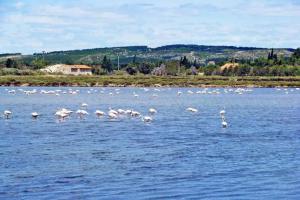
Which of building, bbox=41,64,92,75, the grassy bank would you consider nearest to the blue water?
the grassy bank

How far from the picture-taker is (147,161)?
85.3 feet

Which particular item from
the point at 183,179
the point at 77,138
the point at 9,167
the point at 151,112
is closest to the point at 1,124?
the point at 77,138

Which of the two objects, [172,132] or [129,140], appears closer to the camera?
[129,140]

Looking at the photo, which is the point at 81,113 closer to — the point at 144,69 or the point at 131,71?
the point at 131,71

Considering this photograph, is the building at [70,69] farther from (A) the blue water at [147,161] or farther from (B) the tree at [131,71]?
(A) the blue water at [147,161]

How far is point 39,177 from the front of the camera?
22.2 meters

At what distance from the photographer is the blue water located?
20469 millimetres

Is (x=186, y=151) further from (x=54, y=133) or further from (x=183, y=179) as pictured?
(x=54, y=133)

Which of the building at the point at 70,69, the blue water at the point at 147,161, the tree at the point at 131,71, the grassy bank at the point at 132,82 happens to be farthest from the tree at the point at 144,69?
the blue water at the point at 147,161

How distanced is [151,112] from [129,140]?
2036cm

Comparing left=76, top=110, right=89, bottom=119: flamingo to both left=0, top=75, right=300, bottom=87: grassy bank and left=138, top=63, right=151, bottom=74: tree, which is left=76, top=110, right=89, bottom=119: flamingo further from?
left=138, top=63, right=151, bottom=74: tree

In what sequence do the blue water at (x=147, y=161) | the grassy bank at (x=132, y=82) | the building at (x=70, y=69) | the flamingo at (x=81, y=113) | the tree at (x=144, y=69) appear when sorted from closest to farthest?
the blue water at (x=147, y=161) < the flamingo at (x=81, y=113) < the grassy bank at (x=132, y=82) < the building at (x=70, y=69) < the tree at (x=144, y=69)

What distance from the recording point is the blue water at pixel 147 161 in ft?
67.2

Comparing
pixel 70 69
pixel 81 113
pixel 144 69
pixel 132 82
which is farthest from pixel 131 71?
pixel 81 113
